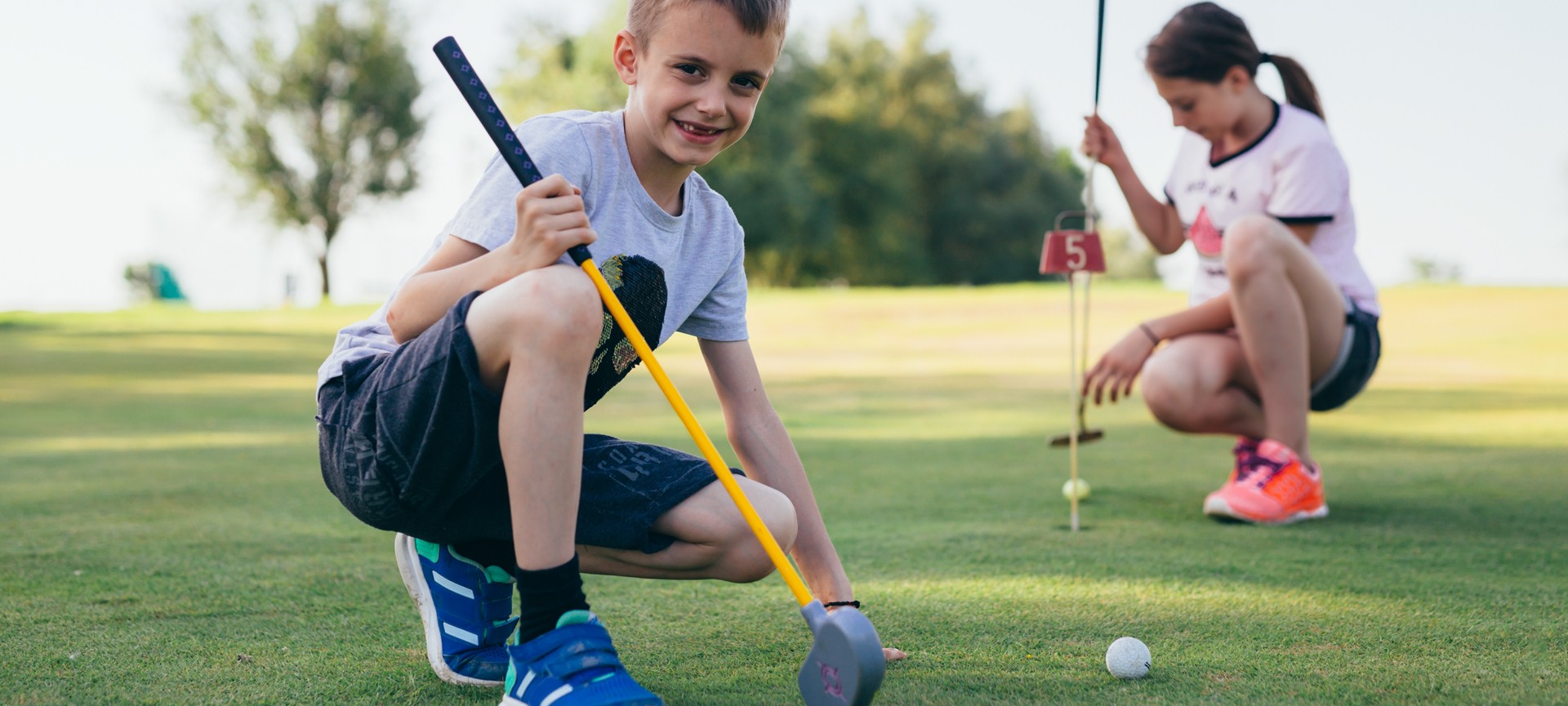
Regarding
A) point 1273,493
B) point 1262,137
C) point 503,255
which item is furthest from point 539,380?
point 1262,137

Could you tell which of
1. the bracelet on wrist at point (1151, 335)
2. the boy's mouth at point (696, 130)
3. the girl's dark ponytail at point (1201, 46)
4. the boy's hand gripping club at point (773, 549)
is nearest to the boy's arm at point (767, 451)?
the boy's hand gripping club at point (773, 549)

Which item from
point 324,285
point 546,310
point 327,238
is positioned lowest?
point 324,285

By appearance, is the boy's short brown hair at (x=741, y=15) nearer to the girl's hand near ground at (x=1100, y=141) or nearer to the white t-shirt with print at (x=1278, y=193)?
the girl's hand near ground at (x=1100, y=141)

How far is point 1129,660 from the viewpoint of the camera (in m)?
1.96

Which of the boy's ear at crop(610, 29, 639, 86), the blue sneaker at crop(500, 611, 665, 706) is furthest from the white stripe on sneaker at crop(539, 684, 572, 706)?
the boy's ear at crop(610, 29, 639, 86)

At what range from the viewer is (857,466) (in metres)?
4.89

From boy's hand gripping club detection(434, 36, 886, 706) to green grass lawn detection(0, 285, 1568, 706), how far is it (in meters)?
0.19

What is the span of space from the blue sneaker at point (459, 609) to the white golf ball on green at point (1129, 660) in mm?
968

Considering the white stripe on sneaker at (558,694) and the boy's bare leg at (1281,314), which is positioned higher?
the boy's bare leg at (1281,314)

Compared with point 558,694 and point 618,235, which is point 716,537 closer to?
point 558,694

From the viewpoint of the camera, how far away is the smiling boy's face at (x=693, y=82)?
199 cm

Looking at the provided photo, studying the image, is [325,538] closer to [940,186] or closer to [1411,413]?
[1411,413]

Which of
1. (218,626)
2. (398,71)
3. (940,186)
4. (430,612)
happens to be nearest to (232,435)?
(218,626)

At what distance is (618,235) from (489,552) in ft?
1.93
